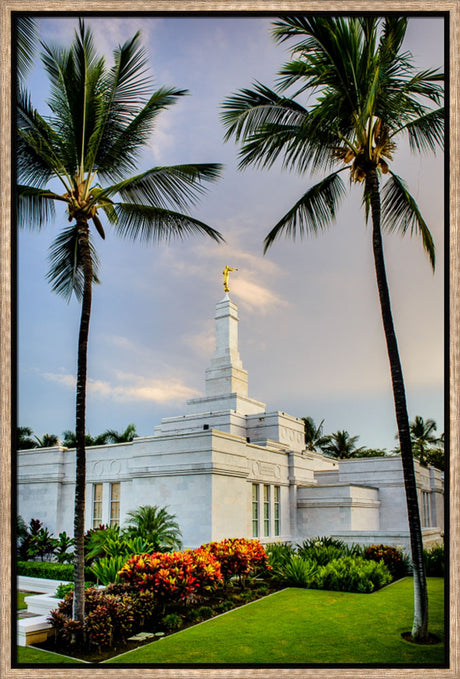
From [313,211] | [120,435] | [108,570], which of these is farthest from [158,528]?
[120,435]

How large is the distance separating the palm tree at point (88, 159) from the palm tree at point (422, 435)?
119 feet

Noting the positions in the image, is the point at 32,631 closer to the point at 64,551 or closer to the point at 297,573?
the point at 297,573

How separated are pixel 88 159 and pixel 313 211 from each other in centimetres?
447

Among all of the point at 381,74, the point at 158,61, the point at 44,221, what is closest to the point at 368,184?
the point at 381,74

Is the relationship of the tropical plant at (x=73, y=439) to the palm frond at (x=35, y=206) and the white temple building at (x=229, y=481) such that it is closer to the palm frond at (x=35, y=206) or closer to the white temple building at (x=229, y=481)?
the white temple building at (x=229, y=481)

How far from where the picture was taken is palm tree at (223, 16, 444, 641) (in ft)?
27.3

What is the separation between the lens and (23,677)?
635cm

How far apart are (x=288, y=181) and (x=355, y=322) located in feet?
17.3

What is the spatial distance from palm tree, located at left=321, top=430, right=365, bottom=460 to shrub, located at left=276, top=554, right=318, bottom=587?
33771 mm

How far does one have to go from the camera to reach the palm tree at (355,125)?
834cm

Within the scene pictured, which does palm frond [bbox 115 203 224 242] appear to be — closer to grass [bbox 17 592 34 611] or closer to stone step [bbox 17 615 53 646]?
stone step [bbox 17 615 53 646]

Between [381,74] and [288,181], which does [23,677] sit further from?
[288,181]

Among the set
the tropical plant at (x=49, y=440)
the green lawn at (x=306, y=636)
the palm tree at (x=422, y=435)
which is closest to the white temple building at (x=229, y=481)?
the green lawn at (x=306, y=636)

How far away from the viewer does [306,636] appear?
9.02 m
